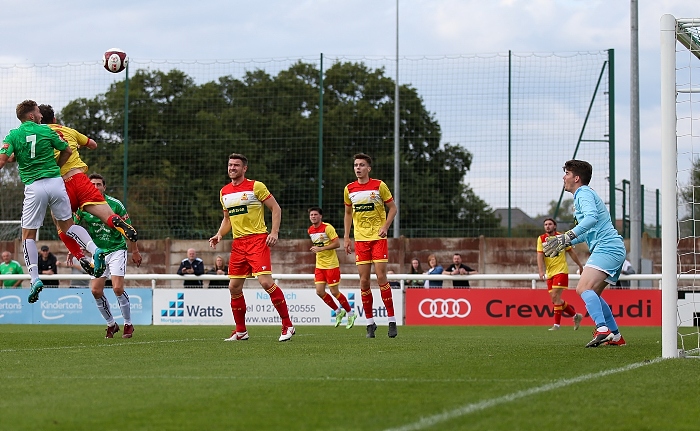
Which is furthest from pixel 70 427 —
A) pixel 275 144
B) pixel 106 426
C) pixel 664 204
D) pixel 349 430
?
pixel 275 144

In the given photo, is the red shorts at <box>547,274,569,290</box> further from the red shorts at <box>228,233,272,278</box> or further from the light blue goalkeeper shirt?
the red shorts at <box>228,233,272,278</box>

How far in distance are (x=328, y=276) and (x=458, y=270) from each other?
5.49 meters

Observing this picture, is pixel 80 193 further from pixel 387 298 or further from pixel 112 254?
pixel 387 298

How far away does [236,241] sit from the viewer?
504 inches

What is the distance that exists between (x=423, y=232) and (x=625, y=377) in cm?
1735

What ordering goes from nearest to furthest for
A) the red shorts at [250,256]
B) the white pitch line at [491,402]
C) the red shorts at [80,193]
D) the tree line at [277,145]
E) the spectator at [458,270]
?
the white pitch line at [491,402] → the red shorts at [250,256] → the red shorts at [80,193] → the spectator at [458,270] → the tree line at [277,145]

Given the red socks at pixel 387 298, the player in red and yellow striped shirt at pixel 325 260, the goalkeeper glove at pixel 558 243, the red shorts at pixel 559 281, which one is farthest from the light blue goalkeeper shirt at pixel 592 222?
the red shorts at pixel 559 281

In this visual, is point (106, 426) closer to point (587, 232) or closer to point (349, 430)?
point (349, 430)

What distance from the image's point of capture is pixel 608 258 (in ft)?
36.1

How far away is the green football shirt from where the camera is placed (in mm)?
24531

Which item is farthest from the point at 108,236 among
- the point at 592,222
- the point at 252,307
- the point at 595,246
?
the point at 252,307

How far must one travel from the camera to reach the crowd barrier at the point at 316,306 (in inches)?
885

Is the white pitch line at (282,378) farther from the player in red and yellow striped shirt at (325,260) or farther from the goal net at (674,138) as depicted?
the player in red and yellow striped shirt at (325,260)

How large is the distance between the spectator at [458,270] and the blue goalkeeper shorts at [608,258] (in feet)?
40.5
